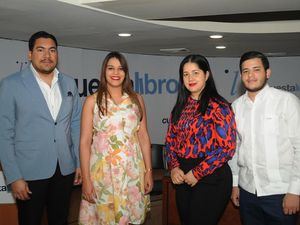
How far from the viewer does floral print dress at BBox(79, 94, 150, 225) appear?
109 inches

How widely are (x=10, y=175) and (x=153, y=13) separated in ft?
5.48

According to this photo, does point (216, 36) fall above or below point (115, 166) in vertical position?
above

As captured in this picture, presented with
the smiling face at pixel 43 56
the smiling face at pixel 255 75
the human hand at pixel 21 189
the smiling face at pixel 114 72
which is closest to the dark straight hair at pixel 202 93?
the smiling face at pixel 255 75

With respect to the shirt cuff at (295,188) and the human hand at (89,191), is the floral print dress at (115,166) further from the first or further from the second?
the shirt cuff at (295,188)

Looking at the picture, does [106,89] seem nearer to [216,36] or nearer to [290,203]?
[290,203]

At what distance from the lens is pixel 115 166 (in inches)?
109

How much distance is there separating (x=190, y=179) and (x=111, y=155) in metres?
0.59

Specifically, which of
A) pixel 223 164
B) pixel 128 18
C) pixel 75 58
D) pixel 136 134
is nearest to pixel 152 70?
pixel 75 58

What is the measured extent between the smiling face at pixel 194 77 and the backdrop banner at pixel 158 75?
3.23m

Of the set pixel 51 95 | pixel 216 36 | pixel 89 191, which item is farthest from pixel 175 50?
pixel 89 191

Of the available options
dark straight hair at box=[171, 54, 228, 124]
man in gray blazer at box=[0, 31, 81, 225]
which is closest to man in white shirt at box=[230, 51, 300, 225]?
dark straight hair at box=[171, 54, 228, 124]

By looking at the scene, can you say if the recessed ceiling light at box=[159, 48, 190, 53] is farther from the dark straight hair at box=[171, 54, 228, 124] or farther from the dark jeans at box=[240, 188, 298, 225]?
the dark jeans at box=[240, 188, 298, 225]

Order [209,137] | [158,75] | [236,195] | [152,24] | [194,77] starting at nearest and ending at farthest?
[209,137] → [194,77] → [236,195] → [152,24] → [158,75]

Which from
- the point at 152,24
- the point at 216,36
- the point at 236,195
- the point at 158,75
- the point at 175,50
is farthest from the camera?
the point at 158,75
